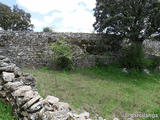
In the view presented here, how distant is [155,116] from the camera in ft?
7.85

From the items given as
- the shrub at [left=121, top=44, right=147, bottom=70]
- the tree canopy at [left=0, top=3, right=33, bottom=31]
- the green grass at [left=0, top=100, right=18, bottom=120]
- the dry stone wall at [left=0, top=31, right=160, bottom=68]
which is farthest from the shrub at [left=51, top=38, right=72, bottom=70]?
the tree canopy at [left=0, top=3, right=33, bottom=31]

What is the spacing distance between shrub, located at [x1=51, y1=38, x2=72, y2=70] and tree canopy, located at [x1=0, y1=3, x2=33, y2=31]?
1058 centimetres

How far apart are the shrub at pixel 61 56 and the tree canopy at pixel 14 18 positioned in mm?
10583

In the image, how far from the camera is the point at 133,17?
5219 mm

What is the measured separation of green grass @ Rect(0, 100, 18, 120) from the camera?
71.0 inches

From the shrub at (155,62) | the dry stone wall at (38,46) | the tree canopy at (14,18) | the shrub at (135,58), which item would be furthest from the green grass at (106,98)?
the tree canopy at (14,18)

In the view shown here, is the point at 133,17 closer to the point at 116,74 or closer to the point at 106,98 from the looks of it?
the point at 116,74

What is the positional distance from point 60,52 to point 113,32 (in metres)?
2.95

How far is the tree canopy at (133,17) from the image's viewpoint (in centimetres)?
513

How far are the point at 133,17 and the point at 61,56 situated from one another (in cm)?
390

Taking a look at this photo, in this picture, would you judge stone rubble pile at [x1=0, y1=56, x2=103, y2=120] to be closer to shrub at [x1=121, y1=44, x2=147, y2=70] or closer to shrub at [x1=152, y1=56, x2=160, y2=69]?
shrub at [x1=121, y1=44, x2=147, y2=70]

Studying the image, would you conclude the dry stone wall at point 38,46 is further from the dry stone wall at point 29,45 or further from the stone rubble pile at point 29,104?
the stone rubble pile at point 29,104

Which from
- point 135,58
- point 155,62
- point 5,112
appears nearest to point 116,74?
point 135,58

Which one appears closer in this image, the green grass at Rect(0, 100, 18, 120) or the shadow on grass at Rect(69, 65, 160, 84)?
the green grass at Rect(0, 100, 18, 120)
